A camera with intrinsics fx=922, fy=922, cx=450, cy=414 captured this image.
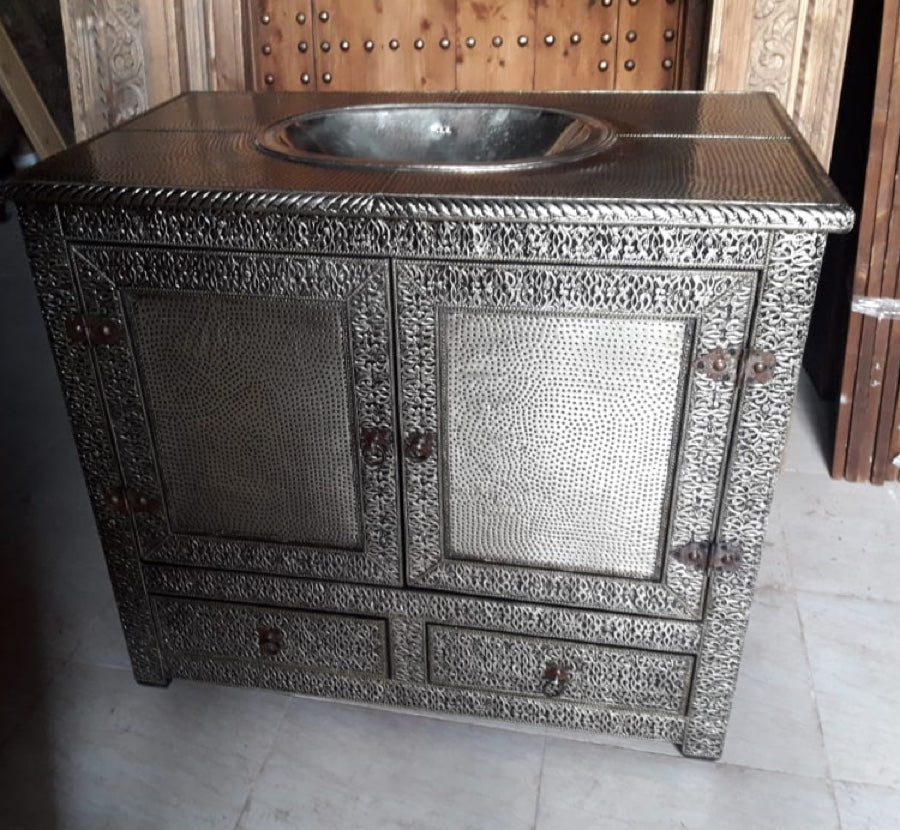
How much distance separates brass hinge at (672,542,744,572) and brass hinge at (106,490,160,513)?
2.59 feet

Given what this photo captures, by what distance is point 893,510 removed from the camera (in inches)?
80.5

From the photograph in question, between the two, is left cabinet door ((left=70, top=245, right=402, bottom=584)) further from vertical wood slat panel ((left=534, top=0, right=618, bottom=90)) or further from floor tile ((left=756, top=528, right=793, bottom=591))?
vertical wood slat panel ((left=534, top=0, right=618, bottom=90))

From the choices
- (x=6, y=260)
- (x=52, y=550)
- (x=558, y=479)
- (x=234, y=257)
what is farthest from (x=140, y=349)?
(x=6, y=260)

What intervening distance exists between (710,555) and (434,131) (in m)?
0.86

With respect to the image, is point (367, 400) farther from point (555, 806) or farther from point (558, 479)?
point (555, 806)

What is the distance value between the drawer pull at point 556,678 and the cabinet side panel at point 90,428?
2.17 ft

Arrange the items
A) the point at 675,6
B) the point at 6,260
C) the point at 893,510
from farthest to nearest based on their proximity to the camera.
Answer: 1. the point at 6,260
2. the point at 893,510
3. the point at 675,6

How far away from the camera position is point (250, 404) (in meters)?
1.31

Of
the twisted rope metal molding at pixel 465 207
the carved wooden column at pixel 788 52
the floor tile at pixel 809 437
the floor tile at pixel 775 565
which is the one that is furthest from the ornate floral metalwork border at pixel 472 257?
the floor tile at pixel 809 437

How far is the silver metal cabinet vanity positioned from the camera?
44.7 inches

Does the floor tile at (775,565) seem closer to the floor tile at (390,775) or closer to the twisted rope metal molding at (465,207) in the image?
the floor tile at (390,775)

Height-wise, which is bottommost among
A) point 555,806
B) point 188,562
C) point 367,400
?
point 555,806

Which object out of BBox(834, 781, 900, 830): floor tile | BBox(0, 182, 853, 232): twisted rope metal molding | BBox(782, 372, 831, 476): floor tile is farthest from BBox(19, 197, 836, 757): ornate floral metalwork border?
BBox(782, 372, 831, 476): floor tile

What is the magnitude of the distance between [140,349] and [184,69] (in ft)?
3.04
